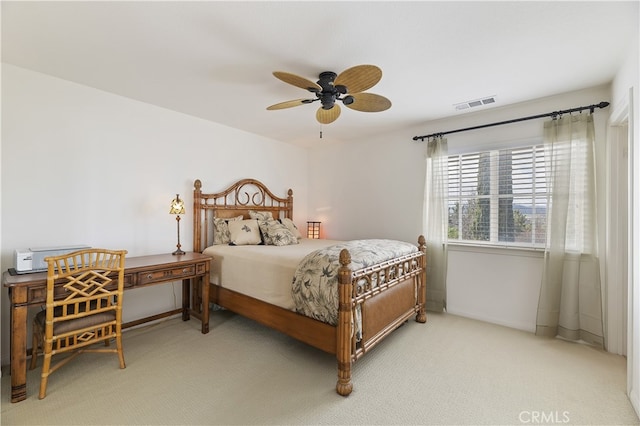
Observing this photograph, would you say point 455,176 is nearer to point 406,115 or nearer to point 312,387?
point 406,115

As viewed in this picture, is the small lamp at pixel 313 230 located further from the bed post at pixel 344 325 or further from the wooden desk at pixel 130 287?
the bed post at pixel 344 325

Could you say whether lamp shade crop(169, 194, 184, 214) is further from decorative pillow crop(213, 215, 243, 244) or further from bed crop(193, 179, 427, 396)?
decorative pillow crop(213, 215, 243, 244)

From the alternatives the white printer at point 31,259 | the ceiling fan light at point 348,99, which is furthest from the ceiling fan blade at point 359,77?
the white printer at point 31,259

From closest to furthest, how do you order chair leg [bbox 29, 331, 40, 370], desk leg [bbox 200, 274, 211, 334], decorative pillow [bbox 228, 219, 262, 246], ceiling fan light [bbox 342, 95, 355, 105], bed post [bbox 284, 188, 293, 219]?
chair leg [bbox 29, 331, 40, 370] → ceiling fan light [bbox 342, 95, 355, 105] → desk leg [bbox 200, 274, 211, 334] → decorative pillow [bbox 228, 219, 262, 246] → bed post [bbox 284, 188, 293, 219]

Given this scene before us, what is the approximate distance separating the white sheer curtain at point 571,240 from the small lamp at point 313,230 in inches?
124

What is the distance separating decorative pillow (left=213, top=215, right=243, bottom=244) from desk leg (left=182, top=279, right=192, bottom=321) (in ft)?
2.00

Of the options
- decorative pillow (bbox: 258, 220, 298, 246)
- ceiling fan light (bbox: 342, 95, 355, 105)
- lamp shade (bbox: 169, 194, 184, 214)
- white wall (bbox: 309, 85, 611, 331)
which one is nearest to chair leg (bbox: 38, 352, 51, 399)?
lamp shade (bbox: 169, 194, 184, 214)

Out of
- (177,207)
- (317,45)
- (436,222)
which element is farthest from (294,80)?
(436,222)

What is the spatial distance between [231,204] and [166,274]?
153 cm

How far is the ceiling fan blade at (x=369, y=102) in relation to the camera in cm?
227

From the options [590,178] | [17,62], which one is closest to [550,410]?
[590,178]

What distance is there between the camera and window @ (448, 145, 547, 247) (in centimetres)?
308

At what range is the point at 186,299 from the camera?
3408 mm

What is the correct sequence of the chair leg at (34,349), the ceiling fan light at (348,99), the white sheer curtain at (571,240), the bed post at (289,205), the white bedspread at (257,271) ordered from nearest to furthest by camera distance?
1. the chair leg at (34,349)
2. the ceiling fan light at (348,99)
3. the white bedspread at (257,271)
4. the white sheer curtain at (571,240)
5. the bed post at (289,205)
